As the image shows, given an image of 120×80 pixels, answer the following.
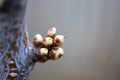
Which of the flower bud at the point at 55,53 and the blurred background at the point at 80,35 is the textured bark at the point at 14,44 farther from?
the blurred background at the point at 80,35

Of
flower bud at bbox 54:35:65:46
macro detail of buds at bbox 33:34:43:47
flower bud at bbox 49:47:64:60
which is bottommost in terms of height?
flower bud at bbox 49:47:64:60

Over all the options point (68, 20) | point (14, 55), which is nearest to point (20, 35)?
point (14, 55)

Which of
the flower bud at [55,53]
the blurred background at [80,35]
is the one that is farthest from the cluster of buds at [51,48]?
the blurred background at [80,35]

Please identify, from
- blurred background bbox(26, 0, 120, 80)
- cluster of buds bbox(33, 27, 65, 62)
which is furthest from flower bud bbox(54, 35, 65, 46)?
blurred background bbox(26, 0, 120, 80)

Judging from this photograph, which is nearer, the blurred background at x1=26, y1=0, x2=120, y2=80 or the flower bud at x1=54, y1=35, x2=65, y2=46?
the flower bud at x1=54, y1=35, x2=65, y2=46

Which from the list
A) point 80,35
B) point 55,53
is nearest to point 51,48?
point 55,53

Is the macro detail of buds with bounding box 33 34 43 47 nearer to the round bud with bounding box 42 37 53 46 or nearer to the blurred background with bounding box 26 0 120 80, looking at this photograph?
the round bud with bounding box 42 37 53 46
